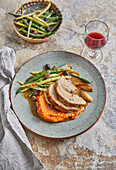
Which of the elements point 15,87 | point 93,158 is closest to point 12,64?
point 15,87

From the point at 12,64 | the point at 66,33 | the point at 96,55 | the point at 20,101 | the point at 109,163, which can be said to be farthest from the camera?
the point at 66,33

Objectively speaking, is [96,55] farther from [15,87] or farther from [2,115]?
[2,115]

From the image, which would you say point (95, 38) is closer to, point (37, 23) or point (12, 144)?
point (37, 23)

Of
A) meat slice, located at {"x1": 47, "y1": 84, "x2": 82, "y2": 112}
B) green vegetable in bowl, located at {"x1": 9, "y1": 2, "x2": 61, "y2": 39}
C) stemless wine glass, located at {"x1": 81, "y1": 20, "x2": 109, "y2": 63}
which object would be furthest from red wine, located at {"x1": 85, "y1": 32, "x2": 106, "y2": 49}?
meat slice, located at {"x1": 47, "y1": 84, "x2": 82, "y2": 112}

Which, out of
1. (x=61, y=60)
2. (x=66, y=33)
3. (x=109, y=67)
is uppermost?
(x=66, y=33)

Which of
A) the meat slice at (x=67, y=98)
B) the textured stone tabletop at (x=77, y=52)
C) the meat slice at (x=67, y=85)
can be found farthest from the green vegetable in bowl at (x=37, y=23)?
the meat slice at (x=67, y=98)

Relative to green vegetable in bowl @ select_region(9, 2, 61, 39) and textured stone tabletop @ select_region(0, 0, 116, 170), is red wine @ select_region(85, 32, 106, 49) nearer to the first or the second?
textured stone tabletop @ select_region(0, 0, 116, 170)

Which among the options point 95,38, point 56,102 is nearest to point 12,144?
point 56,102
